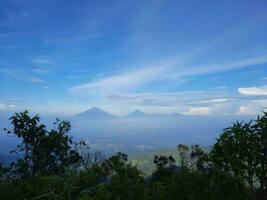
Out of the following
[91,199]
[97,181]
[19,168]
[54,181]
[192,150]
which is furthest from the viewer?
[192,150]

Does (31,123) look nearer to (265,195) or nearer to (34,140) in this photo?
(34,140)

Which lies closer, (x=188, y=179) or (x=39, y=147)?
(x=188, y=179)

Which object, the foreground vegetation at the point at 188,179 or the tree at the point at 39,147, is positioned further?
the tree at the point at 39,147

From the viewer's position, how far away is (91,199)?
6.62m

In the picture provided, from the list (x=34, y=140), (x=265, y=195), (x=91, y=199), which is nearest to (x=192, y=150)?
(x=34, y=140)

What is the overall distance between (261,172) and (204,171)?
129 cm

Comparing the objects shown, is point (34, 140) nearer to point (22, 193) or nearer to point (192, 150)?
point (192, 150)

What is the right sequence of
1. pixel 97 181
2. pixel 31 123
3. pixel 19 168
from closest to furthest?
pixel 97 181
pixel 31 123
pixel 19 168

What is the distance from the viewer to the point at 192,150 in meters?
37.2

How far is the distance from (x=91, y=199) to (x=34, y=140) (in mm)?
22481

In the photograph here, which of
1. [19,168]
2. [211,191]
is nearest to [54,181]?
[211,191]

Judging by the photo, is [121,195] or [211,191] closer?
[121,195]

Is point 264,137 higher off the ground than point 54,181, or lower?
higher

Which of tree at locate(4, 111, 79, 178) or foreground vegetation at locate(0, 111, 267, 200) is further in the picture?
tree at locate(4, 111, 79, 178)
